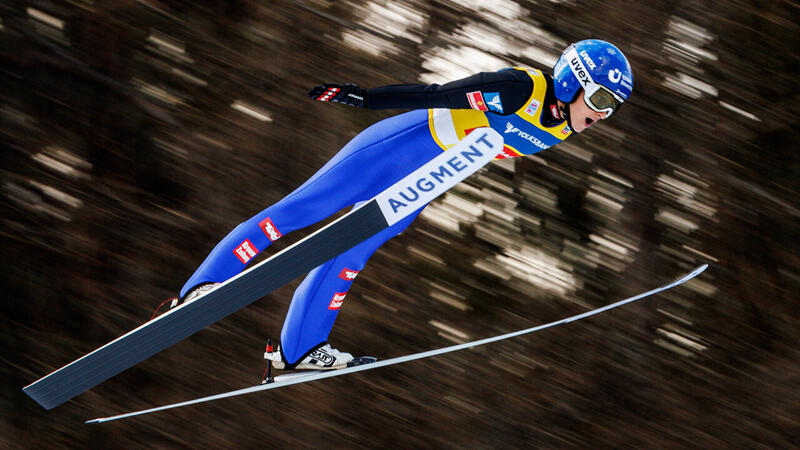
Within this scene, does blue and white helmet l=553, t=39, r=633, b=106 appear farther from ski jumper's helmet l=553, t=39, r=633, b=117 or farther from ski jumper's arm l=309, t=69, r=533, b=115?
ski jumper's arm l=309, t=69, r=533, b=115

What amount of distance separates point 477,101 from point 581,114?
0.36 meters

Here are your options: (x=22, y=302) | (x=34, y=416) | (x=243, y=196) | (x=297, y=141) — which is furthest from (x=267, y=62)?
(x=34, y=416)

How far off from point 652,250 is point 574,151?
66 cm

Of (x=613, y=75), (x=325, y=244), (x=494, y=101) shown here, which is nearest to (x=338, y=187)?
(x=325, y=244)

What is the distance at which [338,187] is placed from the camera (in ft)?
7.88

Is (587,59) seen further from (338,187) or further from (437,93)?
(338,187)

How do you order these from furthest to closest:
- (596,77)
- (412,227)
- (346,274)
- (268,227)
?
(412,227)
(346,274)
(268,227)
(596,77)

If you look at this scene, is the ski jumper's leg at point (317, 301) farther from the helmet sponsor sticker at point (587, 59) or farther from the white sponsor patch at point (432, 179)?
the helmet sponsor sticker at point (587, 59)

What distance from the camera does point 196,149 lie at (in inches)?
132

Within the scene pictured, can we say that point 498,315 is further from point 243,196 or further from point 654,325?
point 243,196

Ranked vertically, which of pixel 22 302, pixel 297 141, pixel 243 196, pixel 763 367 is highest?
pixel 297 141

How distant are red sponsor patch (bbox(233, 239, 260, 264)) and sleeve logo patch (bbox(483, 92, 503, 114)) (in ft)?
3.16

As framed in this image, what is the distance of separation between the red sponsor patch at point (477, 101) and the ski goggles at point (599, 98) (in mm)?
338

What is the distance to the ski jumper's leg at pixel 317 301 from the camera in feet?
8.52
